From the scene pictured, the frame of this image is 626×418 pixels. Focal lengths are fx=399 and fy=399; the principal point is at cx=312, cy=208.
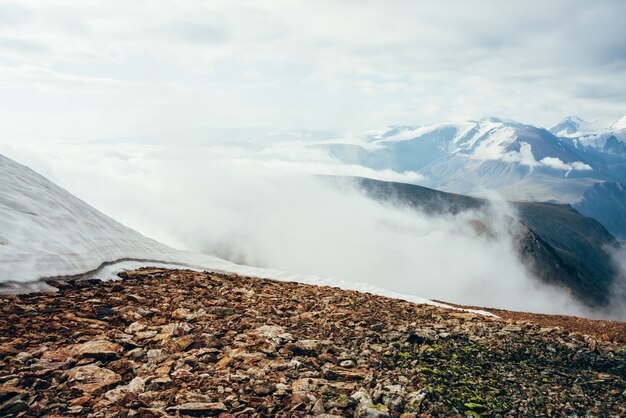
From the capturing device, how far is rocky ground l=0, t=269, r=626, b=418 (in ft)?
22.5

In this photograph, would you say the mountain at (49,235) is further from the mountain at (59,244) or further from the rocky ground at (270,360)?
the rocky ground at (270,360)

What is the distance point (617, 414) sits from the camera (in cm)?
884

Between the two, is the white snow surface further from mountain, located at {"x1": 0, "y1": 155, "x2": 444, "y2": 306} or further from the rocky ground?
the rocky ground

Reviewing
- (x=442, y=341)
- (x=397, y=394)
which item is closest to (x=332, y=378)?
(x=397, y=394)

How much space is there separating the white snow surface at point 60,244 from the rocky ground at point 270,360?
3.39 ft

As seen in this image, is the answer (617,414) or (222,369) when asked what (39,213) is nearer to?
(222,369)

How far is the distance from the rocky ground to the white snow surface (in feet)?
3.39

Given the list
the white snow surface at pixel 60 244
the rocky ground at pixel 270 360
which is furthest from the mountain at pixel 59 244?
the rocky ground at pixel 270 360

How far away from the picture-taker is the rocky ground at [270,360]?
685 cm

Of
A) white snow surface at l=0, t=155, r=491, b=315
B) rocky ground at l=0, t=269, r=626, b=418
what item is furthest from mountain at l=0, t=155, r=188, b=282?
rocky ground at l=0, t=269, r=626, b=418

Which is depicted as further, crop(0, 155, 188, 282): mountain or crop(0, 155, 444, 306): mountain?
crop(0, 155, 188, 282): mountain

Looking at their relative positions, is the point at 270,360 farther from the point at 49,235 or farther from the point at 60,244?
the point at 49,235

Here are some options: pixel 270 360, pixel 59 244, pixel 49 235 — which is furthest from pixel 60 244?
pixel 270 360

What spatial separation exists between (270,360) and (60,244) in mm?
9505
